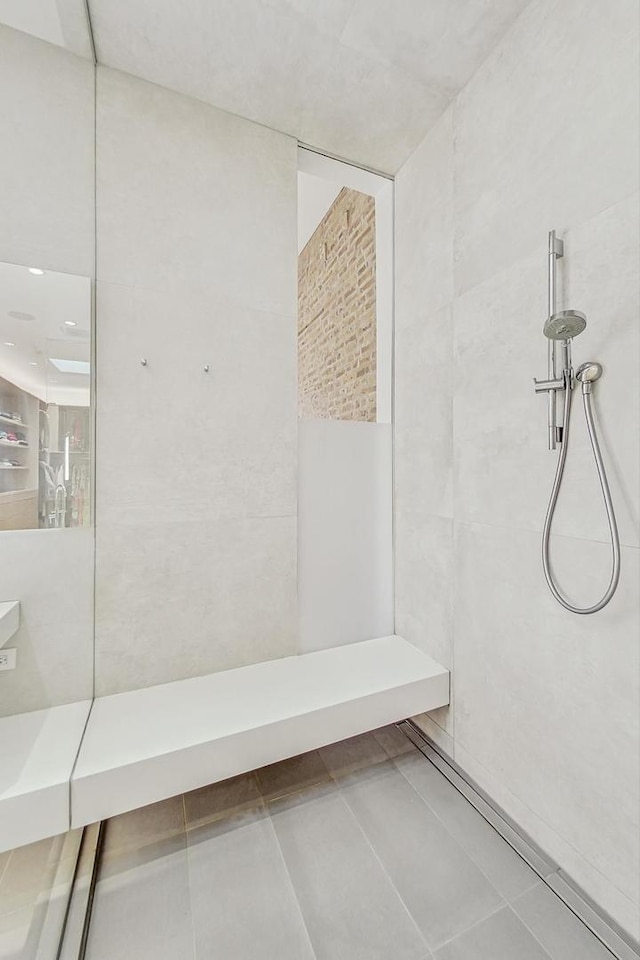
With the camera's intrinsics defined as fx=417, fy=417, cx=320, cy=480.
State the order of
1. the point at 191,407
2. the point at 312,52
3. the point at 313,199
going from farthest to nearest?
the point at 313,199, the point at 191,407, the point at 312,52

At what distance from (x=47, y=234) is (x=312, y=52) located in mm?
1162

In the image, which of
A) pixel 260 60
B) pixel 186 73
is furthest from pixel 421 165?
pixel 186 73

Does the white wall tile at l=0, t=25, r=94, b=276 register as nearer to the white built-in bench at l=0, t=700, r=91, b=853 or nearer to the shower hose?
the white built-in bench at l=0, t=700, r=91, b=853

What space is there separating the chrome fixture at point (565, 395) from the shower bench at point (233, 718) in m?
0.80

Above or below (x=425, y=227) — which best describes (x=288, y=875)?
below

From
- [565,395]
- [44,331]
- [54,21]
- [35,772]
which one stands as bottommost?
[35,772]

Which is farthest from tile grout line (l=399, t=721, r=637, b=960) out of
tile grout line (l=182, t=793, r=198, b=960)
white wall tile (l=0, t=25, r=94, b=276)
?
white wall tile (l=0, t=25, r=94, b=276)

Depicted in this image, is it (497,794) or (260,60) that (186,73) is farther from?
(497,794)

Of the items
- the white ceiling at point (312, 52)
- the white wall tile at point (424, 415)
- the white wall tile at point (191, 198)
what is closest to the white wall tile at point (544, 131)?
the white ceiling at point (312, 52)

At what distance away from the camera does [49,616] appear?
1422mm

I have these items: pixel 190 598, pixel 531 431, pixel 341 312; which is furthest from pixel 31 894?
pixel 341 312

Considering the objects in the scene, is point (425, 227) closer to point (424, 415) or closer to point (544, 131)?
point (544, 131)

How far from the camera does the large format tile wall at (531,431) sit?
1.13 m

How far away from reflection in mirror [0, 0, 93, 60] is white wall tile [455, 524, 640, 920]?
2.18 m
